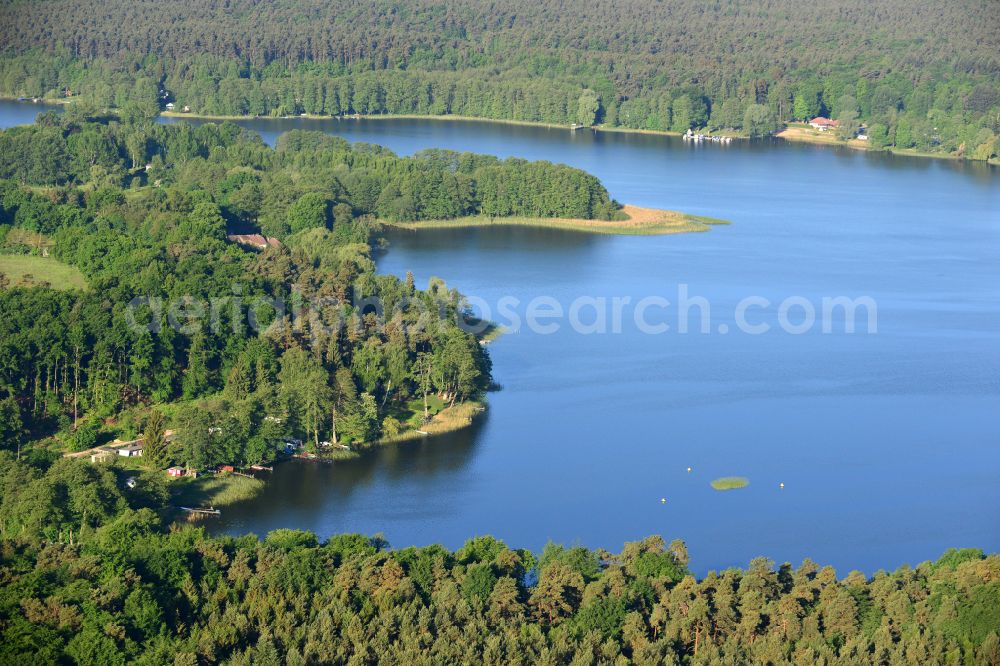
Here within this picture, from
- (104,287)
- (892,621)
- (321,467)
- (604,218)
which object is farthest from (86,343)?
(604,218)

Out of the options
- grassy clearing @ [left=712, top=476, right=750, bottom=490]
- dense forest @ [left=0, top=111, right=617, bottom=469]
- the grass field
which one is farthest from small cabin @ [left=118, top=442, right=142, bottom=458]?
grassy clearing @ [left=712, top=476, right=750, bottom=490]

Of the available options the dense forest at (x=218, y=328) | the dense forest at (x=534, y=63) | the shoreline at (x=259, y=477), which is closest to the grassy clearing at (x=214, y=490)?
the shoreline at (x=259, y=477)

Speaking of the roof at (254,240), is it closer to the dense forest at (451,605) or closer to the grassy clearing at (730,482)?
the grassy clearing at (730,482)

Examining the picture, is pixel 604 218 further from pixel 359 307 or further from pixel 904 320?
pixel 359 307

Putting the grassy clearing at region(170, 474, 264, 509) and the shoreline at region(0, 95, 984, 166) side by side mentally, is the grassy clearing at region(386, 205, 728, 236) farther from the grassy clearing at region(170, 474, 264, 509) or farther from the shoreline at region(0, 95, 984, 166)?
the shoreline at region(0, 95, 984, 166)

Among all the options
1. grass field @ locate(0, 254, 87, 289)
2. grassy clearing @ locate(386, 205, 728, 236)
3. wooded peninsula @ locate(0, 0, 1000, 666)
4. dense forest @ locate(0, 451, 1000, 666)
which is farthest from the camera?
grassy clearing @ locate(386, 205, 728, 236)
